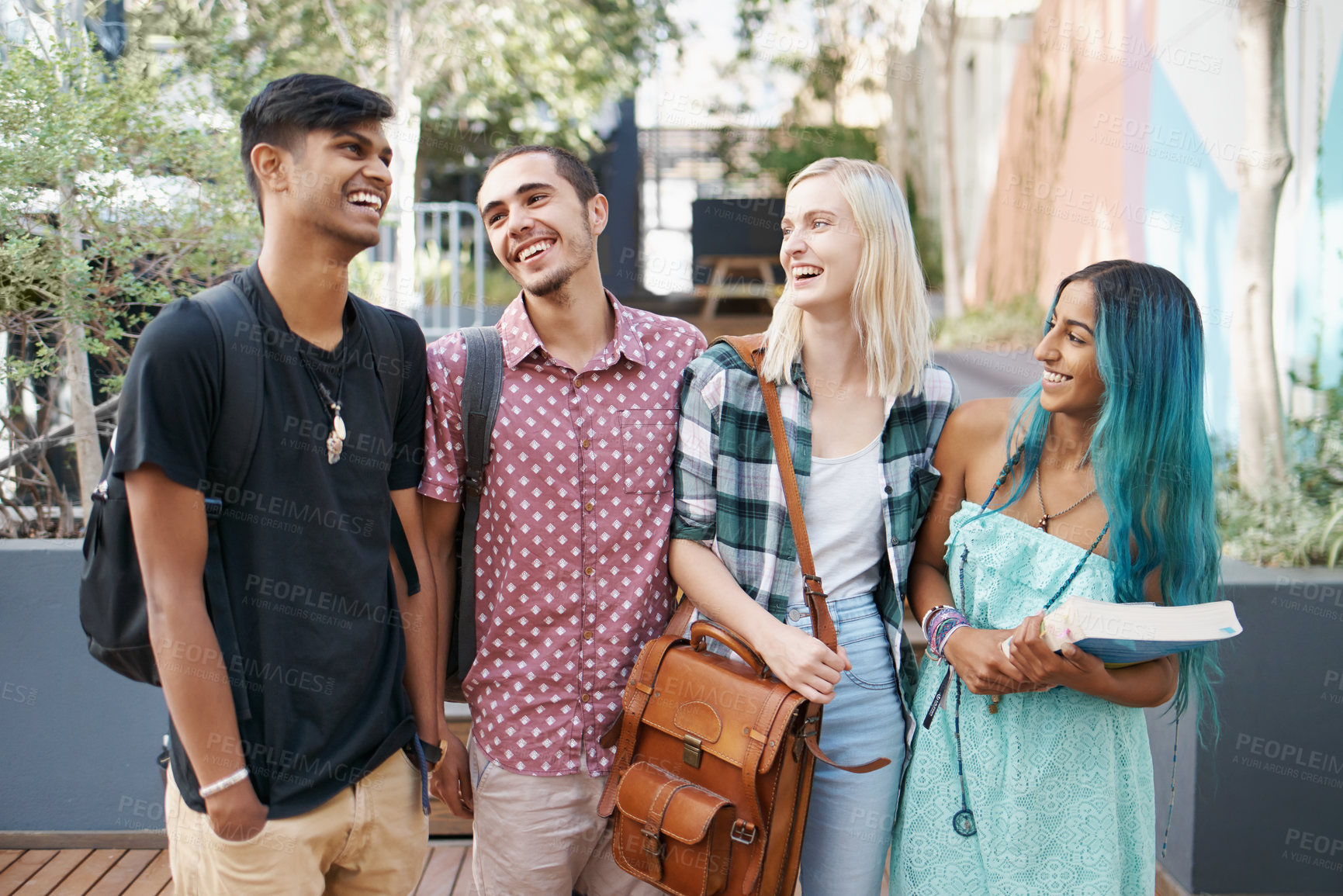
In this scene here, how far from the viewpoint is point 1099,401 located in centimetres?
183

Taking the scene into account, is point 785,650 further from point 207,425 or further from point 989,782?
point 207,425

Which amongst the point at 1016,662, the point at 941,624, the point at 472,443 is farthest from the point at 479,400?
the point at 1016,662

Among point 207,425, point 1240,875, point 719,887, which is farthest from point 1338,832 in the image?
point 207,425

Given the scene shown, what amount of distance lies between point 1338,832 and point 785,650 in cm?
222

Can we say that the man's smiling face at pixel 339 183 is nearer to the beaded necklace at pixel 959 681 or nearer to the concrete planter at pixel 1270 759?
the beaded necklace at pixel 959 681

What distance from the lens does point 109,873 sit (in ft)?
10.3

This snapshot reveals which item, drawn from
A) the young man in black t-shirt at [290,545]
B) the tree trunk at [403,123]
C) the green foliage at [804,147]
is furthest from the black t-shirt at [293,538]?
the green foliage at [804,147]

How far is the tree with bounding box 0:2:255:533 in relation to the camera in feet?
11.3

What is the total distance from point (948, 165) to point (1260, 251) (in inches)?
229

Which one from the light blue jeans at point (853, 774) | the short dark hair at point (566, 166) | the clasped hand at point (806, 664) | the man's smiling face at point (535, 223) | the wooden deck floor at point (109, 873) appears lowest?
the wooden deck floor at point (109, 873)

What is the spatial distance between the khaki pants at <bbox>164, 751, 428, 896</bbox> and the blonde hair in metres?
1.07

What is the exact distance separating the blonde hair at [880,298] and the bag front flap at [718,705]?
0.60 m

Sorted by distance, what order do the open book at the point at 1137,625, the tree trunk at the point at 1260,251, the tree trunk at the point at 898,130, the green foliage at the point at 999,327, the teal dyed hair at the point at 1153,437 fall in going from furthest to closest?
1. the tree trunk at the point at 898,130
2. the green foliage at the point at 999,327
3. the tree trunk at the point at 1260,251
4. the teal dyed hair at the point at 1153,437
5. the open book at the point at 1137,625

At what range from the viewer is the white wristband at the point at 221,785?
1.45 metres
